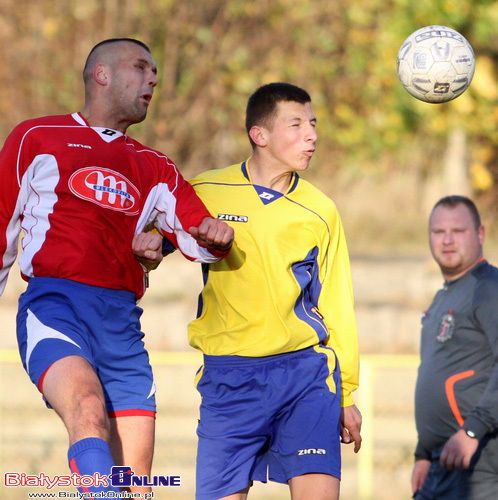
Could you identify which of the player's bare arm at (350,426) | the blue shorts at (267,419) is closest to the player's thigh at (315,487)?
the blue shorts at (267,419)

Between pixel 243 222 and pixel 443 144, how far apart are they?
11.6 metres

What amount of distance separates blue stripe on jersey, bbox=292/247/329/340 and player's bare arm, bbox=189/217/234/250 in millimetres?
560

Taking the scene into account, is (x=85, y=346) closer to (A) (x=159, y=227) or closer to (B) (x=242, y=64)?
(A) (x=159, y=227)

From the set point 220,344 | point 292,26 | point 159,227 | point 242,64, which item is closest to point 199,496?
point 220,344

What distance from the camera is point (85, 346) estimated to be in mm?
4016

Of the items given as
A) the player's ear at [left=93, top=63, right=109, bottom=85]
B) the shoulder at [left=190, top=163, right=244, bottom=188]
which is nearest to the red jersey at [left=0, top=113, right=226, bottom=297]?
the player's ear at [left=93, top=63, right=109, bottom=85]

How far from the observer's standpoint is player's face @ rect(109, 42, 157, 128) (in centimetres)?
450

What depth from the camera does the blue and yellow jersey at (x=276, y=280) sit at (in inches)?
177

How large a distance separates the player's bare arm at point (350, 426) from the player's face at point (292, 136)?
1308mm

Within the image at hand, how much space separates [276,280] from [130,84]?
125 cm

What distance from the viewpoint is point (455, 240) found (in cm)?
550

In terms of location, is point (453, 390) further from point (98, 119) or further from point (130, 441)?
point (98, 119)

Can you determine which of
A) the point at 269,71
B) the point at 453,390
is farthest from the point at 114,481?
the point at 269,71

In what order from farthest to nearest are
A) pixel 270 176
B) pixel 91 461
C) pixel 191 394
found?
pixel 191 394 → pixel 270 176 → pixel 91 461
